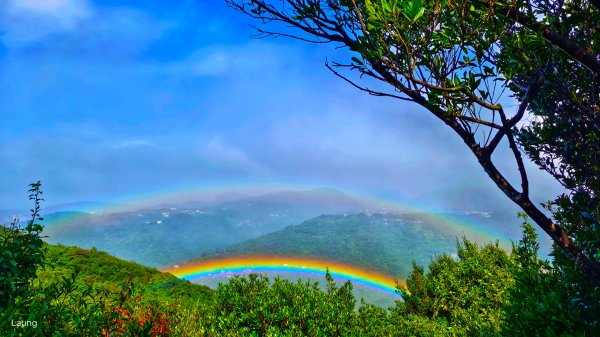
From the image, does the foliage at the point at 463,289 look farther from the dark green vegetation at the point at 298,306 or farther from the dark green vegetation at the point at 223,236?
the dark green vegetation at the point at 223,236

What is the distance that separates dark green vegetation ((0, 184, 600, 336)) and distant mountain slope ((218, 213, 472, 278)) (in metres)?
73.0

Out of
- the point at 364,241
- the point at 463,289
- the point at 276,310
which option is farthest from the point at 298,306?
the point at 364,241

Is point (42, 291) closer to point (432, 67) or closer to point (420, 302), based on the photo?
point (432, 67)

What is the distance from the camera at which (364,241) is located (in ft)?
362

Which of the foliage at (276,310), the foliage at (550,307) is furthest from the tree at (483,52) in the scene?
the foliage at (276,310)

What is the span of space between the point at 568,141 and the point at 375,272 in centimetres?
8678

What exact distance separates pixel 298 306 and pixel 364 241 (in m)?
106

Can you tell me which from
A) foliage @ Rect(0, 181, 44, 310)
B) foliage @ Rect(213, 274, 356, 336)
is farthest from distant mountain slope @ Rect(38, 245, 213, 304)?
foliage @ Rect(0, 181, 44, 310)

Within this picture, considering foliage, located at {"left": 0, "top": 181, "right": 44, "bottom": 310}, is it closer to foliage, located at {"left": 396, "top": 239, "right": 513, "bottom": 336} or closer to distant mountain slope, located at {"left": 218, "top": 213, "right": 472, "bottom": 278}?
foliage, located at {"left": 396, "top": 239, "right": 513, "bottom": 336}

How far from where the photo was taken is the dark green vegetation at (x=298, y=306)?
450cm

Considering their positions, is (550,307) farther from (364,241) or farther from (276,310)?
(364,241)

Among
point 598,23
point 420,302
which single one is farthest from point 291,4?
point 420,302

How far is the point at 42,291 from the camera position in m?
5.27

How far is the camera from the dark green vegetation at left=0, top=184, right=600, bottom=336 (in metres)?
4.50
